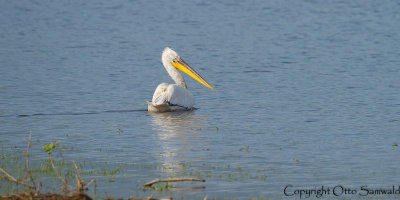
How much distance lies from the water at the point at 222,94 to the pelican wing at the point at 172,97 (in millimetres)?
255

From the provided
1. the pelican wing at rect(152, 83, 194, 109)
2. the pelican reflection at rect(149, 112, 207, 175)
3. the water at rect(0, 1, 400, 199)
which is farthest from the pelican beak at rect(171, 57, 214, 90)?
the pelican reflection at rect(149, 112, 207, 175)

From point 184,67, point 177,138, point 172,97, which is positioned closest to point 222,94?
point 184,67

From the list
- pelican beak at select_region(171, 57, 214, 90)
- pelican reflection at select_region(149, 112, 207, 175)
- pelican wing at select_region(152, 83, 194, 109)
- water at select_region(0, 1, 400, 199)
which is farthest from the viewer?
pelican beak at select_region(171, 57, 214, 90)

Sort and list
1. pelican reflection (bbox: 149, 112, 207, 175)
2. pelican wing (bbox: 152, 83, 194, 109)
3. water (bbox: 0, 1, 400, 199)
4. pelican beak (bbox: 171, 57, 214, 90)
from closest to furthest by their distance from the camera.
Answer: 1. water (bbox: 0, 1, 400, 199)
2. pelican reflection (bbox: 149, 112, 207, 175)
3. pelican wing (bbox: 152, 83, 194, 109)
4. pelican beak (bbox: 171, 57, 214, 90)

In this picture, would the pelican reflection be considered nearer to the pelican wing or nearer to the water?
the water

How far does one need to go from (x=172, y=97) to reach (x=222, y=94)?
1.79 m

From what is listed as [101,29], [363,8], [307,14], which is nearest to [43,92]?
[101,29]

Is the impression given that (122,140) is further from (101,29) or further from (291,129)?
(101,29)

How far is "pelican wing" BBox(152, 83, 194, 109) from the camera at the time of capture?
42.0 ft

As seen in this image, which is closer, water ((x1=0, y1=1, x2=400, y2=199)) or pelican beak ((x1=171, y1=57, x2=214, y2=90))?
water ((x1=0, y1=1, x2=400, y2=199))

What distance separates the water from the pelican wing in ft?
0.84

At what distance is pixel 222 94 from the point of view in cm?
1440

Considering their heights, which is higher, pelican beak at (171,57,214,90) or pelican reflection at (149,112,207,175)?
pelican beak at (171,57,214,90)

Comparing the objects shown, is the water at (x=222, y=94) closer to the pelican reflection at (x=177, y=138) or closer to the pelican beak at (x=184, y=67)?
the pelican reflection at (x=177, y=138)
